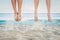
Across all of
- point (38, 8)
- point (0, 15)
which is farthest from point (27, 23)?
point (0, 15)

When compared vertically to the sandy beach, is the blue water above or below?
above

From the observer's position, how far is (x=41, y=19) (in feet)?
5.75

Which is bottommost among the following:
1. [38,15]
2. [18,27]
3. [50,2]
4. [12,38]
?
[12,38]

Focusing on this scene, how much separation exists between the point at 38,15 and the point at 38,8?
9 centimetres

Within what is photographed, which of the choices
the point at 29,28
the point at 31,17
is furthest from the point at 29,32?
the point at 31,17

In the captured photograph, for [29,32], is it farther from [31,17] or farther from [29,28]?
[31,17]

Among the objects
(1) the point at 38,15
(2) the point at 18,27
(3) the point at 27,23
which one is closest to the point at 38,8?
(1) the point at 38,15

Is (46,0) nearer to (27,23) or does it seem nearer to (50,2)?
(50,2)

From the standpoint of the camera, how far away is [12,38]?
1.68 meters

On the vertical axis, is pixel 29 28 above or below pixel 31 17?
below

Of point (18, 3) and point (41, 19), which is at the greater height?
point (18, 3)

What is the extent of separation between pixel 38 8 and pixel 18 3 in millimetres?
255

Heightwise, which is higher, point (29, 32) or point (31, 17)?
point (31, 17)

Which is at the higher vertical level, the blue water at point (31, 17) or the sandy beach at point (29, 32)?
the blue water at point (31, 17)
